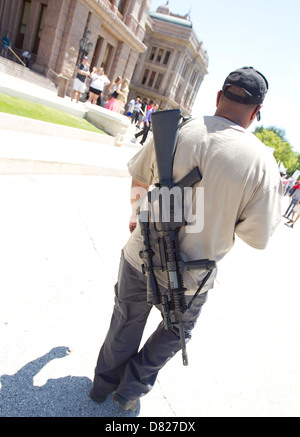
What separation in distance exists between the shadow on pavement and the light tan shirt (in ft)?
3.23

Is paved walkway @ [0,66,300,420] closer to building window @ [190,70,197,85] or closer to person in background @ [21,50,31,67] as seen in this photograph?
person in background @ [21,50,31,67]

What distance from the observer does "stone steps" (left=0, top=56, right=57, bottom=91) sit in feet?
44.7

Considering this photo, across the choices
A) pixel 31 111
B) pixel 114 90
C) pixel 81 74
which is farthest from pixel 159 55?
pixel 31 111

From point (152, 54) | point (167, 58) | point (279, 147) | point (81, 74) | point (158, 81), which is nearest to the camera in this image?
point (81, 74)

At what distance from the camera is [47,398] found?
64.2 inches

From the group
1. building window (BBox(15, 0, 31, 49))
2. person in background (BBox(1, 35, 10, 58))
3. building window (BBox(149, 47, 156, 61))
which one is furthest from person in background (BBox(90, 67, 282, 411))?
building window (BBox(149, 47, 156, 61))

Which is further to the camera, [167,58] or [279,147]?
[279,147]

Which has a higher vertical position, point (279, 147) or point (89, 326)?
point (279, 147)

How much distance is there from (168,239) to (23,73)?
1650 centimetres

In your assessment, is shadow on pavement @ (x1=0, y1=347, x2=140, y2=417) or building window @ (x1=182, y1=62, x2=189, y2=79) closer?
shadow on pavement @ (x1=0, y1=347, x2=140, y2=417)

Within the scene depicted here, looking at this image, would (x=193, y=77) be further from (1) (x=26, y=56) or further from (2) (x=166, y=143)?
(2) (x=166, y=143)

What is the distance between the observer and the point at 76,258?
3.00 m

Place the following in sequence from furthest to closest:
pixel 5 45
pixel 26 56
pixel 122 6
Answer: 1. pixel 122 6
2. pixel 26 56
3. pixel 5 45

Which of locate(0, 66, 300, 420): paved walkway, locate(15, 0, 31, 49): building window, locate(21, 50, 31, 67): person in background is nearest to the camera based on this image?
locate(0, 66, 300, 420): paved walkway
